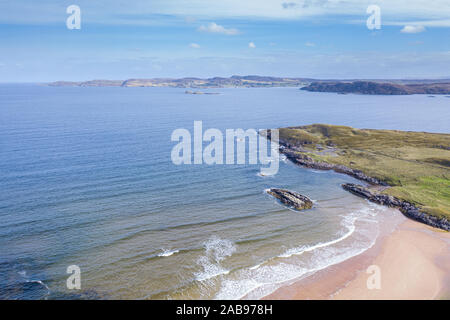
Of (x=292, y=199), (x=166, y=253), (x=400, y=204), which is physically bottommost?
(x=166, y=253)

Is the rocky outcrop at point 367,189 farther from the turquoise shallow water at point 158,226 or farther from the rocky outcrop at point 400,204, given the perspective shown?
the turquoise shallow water at point 158,226

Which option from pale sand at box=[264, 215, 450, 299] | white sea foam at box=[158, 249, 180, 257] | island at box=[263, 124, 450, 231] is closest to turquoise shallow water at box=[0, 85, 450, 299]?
white sea foam at box=[158, 249, 180, 257]

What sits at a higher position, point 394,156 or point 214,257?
point 394,156

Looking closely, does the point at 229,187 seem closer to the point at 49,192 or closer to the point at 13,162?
the point at 49,192

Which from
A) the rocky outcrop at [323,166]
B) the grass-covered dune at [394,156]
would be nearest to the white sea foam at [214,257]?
the grass-covered dune at [394,156]

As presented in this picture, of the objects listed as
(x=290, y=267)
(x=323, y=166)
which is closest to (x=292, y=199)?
(x=290, y=267)

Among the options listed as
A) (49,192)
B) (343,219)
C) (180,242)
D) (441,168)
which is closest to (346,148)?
(441,168)

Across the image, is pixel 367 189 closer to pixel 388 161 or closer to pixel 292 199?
pixel 292 199
